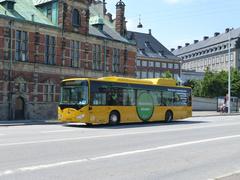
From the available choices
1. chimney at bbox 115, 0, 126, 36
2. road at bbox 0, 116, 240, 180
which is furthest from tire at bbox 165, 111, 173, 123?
chimney at bbox 115, 0, 126, 36

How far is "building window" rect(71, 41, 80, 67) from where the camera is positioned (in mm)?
43812

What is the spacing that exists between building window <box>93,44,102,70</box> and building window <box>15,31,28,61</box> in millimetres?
9216

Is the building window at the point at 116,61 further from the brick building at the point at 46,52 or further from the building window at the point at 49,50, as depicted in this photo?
the building window at the point at 49,50

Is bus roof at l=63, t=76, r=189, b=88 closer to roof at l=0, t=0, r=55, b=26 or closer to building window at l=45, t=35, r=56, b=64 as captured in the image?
building window at l=45, t=35, r=56, b=64

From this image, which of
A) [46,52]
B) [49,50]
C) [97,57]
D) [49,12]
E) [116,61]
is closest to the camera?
[46,52]

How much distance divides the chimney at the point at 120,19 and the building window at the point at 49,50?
520 inches

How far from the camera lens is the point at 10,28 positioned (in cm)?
3769

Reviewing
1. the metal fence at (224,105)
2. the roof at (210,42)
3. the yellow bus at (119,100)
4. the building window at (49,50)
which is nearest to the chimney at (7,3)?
the building window at (49,50)

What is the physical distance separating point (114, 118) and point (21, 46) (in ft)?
47.5

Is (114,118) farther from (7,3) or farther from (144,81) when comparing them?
(7,3)

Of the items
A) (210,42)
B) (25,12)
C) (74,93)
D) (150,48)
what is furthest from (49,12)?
(210,42)

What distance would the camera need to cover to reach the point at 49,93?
41.1 m

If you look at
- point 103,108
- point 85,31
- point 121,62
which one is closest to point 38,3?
point 85,31

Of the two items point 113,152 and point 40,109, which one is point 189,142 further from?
point 40,109
